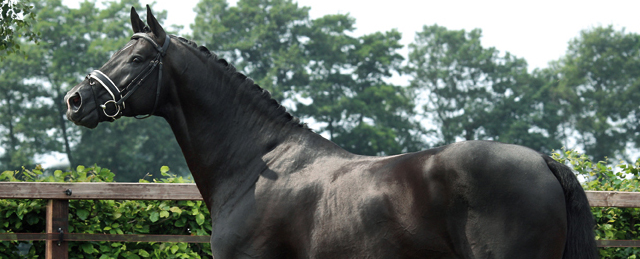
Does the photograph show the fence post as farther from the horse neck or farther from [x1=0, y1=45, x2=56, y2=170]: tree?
[x1=0, y1=45, x2=56, y2=170]: tree

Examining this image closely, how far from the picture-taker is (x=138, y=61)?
3449 millimetres

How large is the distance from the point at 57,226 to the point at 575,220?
4.06 meters

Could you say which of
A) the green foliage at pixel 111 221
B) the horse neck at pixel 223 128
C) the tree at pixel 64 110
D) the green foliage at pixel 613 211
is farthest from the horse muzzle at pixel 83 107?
the tree at pixel 64 110

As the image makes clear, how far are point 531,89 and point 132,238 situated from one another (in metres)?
50.5

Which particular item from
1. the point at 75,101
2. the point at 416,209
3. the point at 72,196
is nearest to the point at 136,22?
the point at 75,101

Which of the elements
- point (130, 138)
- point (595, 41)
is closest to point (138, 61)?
point (130, 138)

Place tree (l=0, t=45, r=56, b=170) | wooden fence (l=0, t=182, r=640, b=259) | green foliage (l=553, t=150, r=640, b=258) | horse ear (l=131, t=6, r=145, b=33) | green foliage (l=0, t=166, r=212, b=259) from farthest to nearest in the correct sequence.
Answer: tree (l=0, t=45, r=56, b=170) → green foliage (l=553, t=150, r=640, b=258) → green foliage (l=0, t=166, r=212, b=259) → wooden fence (l=0, t=182, r=640, b=259) → horse ear (l=131, t=6, r=145, b=33)

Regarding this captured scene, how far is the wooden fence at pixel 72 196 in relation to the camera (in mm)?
4797

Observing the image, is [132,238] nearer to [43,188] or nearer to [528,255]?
[43,188]

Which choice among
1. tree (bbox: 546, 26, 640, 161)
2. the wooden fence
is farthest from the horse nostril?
tree (bbox: 546, 26, 640, 161)

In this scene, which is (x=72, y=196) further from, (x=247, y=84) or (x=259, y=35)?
(x=259, y=35)

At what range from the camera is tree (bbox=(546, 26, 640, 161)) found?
48531 mm

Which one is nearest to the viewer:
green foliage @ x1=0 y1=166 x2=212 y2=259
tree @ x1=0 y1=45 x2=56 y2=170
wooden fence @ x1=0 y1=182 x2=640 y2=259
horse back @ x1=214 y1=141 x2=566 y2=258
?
horse back @ x1=214 y1=141 x2=566 y2=258

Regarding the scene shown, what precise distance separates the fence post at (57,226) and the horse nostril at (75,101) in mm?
1878
